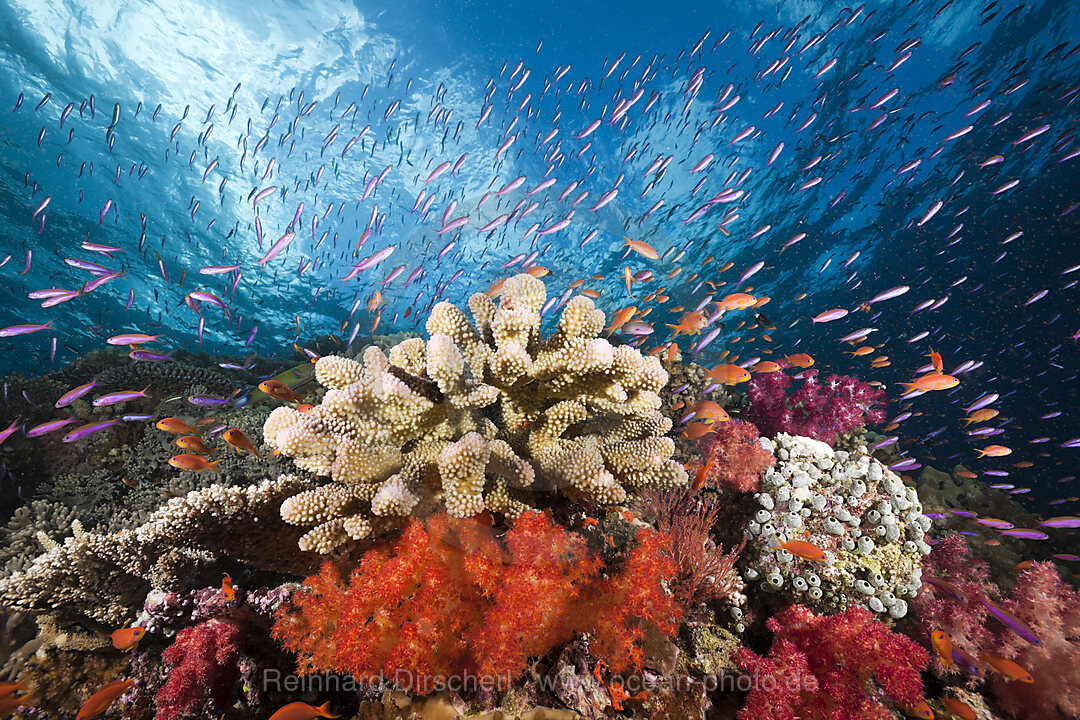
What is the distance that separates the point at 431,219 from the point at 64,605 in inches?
937

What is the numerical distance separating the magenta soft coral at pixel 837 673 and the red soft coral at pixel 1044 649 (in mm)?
1649

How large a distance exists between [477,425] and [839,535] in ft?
12.5

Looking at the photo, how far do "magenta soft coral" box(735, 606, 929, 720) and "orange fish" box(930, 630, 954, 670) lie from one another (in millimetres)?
841

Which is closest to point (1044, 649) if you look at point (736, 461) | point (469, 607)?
point (736, 461)

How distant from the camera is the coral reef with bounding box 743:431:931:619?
3.38m

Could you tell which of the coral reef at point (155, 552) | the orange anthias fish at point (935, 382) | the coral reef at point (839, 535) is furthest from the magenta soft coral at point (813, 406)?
the coral reef at point (155, 552)

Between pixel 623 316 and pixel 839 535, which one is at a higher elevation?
pixel 623 316

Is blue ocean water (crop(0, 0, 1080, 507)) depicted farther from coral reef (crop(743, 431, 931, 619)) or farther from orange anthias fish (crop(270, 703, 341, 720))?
orange anthias fish (crop(270, 703, 341, 720))

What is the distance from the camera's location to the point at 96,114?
16.8 meters

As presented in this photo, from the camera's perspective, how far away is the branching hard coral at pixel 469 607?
6.68 ft

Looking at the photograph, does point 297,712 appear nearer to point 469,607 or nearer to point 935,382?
point 469,607

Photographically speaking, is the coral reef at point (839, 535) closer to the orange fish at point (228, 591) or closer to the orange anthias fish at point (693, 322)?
the orange anthias fish at point (693, 322)

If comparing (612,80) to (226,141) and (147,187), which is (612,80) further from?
(147,187)

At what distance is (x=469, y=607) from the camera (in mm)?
2207
